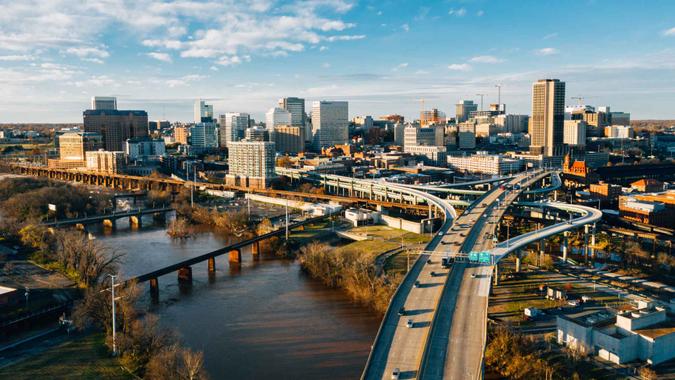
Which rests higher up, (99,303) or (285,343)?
(99,303)

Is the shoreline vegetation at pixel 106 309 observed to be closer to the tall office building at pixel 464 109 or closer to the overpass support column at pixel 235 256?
the overpass support column at pixel 235 256

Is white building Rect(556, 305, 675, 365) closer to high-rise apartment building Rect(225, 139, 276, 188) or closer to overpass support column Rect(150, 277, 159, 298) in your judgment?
overpass support column Rect(150, 277, 159, 298)

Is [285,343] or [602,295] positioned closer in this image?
[285,343]

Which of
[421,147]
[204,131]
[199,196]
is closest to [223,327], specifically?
[199,196]

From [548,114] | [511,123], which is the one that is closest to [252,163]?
[548,114]

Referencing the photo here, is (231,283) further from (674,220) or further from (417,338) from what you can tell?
(674,220)

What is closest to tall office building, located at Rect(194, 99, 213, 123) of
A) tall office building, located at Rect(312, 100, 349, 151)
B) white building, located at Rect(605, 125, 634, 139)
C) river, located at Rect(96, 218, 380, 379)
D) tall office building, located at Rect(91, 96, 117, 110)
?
tall office building, located at Rect(91, 96, 117, 110)
